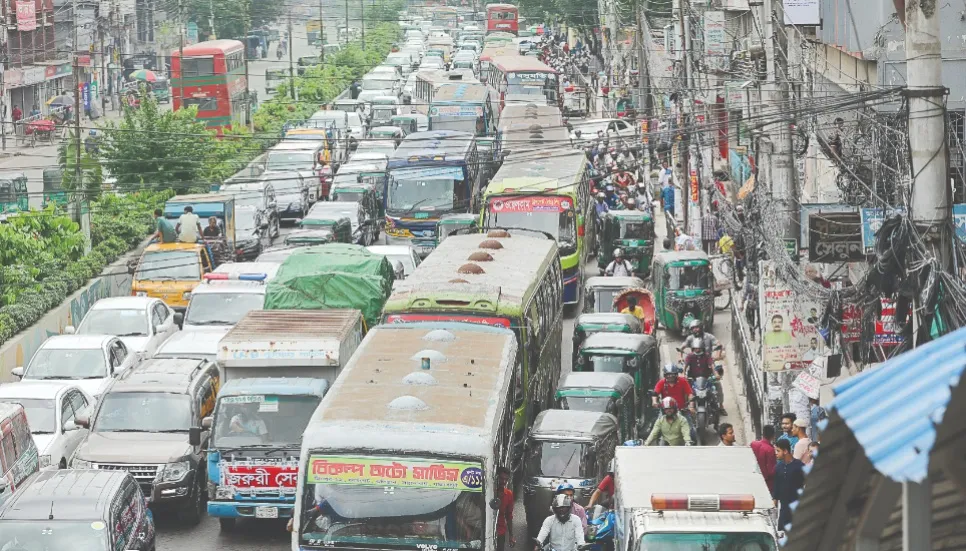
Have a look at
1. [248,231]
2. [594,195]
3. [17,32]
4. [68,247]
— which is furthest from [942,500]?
[17,32]

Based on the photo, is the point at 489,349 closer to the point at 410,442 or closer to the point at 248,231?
the point at 410,442

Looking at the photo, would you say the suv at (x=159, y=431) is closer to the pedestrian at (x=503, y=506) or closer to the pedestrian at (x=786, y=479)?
the pedestrian at (x=503, y=506)

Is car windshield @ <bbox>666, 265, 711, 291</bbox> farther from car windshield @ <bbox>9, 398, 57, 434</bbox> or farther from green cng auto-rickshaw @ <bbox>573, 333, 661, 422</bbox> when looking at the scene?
car windshield @ <bbox>9, 398, 57, 434</bbox>

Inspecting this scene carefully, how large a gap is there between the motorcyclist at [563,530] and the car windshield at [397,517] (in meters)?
0.90

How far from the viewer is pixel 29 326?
95.6ft

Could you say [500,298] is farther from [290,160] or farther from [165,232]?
[290,160]

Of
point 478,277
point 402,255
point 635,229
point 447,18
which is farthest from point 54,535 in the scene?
point 447,18

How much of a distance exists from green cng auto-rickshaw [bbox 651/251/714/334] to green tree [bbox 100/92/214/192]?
19018 mm

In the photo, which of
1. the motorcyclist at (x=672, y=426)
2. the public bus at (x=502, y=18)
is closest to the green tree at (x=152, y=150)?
the motorcyclist at (x=672, y=426)

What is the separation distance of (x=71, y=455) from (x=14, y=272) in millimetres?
12051

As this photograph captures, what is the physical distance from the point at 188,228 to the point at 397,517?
68.8 feet

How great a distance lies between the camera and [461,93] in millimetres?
55938

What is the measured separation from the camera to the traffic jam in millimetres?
14289

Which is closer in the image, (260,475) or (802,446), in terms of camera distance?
(802,446)
